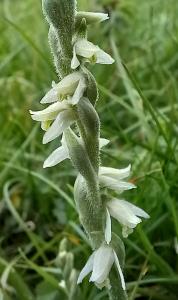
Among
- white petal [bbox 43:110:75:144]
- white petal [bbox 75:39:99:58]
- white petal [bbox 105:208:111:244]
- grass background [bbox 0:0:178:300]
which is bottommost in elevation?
grass background [bbox 0:0:178:300]

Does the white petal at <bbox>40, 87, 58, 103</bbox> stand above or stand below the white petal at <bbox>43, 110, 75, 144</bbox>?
above

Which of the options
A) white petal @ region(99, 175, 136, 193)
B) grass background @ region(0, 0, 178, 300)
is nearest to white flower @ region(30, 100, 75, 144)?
white petal @ region(99, 175, 136, 193)

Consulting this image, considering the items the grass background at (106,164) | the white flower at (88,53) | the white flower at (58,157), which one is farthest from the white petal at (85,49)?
the grass background at (106,164)

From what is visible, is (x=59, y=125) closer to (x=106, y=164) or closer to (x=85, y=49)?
(x=85, y=49)

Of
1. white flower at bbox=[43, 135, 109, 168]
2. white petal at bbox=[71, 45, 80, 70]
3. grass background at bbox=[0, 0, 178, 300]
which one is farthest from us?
grass background at bbox=[0, 0, 178, 300]

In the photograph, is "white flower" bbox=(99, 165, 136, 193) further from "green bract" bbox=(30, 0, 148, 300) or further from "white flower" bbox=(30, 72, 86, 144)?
"white flower" bbox=(30, 72, 86, 144)

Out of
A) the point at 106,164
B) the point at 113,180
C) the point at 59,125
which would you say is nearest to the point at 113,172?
the point at 113,180
